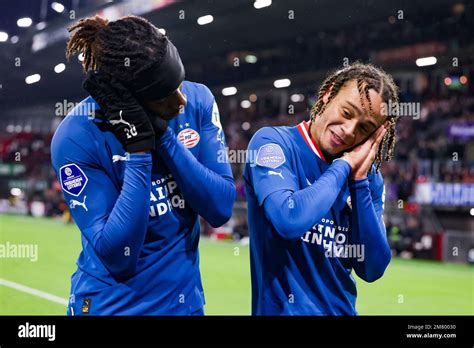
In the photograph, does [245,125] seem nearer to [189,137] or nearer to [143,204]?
[189,137]

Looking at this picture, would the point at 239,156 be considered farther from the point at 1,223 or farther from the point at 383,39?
the point at 1,223

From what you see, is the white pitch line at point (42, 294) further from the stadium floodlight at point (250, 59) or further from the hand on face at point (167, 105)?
the hand on face at point (167, 105)

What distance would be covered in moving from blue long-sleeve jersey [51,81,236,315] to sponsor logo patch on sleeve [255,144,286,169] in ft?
0.37

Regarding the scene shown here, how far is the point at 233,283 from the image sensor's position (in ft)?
22.4

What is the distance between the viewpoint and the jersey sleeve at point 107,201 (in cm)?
145

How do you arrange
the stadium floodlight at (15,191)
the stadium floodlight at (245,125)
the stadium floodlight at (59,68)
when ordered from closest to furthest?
the stadium floodlight at (59,68), the stadium floodlight at (245,125), the stadium floodlight at (15,191)

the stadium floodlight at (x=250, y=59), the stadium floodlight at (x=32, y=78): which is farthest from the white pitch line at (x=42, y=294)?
the stadium floodlight at (x=250, y=59)

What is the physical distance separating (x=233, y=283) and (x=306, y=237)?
17.3ft

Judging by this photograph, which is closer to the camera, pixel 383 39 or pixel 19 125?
pixel 19 125

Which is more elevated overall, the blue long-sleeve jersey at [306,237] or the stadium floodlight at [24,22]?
the stadium floodlight at [24,22]

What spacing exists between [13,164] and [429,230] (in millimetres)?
7000

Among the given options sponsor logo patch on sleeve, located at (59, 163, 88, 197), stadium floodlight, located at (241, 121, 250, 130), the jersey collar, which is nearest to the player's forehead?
the jersey collar

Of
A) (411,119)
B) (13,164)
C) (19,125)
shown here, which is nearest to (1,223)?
(13,164)

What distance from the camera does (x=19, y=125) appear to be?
14.6ft
